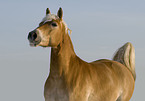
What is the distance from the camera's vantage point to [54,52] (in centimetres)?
595

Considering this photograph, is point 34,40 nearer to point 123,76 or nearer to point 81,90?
point 81,90

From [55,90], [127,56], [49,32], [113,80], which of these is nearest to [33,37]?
[49,32]

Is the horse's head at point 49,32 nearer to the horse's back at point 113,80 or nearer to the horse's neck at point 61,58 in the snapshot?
the horse's neck at point 61,58

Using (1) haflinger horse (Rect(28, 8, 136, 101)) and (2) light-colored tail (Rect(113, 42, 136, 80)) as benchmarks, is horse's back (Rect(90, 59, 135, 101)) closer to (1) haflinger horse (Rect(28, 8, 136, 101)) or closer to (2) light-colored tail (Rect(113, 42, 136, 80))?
(1) haflinger horse (Rect(28, 8, 136, 101))

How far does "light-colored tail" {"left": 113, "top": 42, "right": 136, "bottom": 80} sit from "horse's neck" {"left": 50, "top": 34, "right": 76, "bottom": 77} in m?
3.17

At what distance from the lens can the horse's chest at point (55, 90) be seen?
584cm

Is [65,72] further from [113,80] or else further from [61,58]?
[113,80]

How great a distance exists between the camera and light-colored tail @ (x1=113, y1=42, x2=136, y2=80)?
340 inches

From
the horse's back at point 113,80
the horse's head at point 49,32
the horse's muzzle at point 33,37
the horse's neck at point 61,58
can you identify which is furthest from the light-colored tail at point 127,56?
the horse's muzzle at point 33,37

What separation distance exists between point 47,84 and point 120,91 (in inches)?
99.7

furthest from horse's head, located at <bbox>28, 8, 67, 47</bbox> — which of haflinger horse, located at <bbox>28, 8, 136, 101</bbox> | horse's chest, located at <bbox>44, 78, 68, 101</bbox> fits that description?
horse's chest, located at <bbox>44, 78, 68, 101</bbox>

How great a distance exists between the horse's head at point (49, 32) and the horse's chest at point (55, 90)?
945 mm

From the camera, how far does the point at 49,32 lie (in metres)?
5.68

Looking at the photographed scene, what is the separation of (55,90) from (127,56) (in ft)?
12.1
